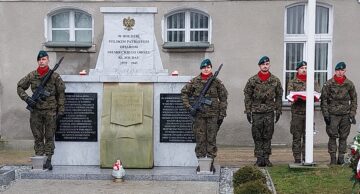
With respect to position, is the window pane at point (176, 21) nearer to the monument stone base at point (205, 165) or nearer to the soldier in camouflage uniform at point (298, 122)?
the soldier in camouflage uniform at point (298, 122)

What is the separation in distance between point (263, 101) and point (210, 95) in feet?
4.20

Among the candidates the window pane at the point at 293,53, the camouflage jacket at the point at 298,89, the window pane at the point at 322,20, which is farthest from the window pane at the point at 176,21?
the camouflage jacket at the point at 298,89

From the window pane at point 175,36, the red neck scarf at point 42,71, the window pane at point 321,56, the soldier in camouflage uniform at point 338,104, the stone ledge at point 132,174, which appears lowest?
the stone ledge at point 132,174

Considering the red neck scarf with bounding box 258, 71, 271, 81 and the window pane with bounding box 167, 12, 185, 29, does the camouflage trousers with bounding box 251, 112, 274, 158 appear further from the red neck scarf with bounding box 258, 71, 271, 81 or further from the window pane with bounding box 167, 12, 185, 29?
the window pane with bounding box 167, 12, 185, 29

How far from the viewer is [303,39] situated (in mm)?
15047

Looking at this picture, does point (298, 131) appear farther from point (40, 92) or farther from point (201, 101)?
point (40, 92)

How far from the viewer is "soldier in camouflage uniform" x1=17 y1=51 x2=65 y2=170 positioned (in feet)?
33.5

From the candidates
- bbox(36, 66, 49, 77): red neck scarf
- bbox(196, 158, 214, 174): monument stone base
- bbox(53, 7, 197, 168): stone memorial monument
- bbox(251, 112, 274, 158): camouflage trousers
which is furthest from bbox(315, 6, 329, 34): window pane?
bbox(36, 66, 49, 77): red neck scarf

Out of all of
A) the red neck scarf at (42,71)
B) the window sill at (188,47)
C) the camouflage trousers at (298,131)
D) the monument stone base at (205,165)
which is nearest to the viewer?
the monument stone base at (205,165)

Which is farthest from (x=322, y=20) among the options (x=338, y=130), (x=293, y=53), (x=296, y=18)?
(x=338, y=130)

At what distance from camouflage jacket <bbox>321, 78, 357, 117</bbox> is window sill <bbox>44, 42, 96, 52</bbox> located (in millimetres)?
6552

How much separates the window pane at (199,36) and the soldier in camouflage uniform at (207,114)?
16.6 feet

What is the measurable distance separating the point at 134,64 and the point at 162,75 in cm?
55

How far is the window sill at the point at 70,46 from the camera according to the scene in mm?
14977
